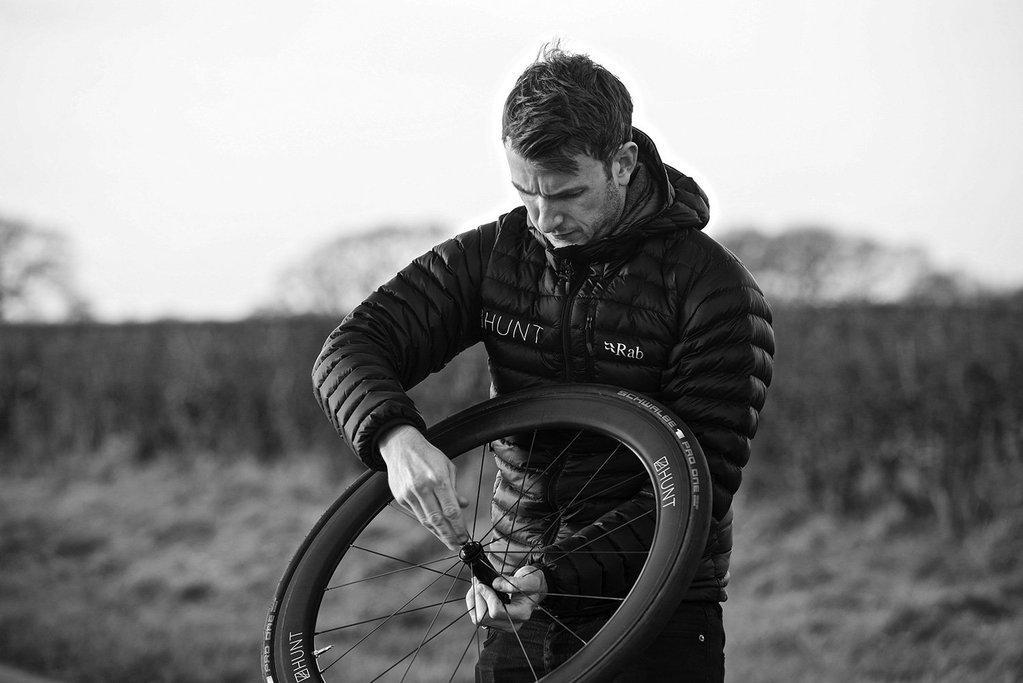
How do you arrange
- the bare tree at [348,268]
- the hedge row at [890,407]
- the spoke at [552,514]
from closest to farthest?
the spoke at [552,514], the hedge row at [890,407], the bare tree at [348,268]

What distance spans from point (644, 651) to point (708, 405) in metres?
0.60

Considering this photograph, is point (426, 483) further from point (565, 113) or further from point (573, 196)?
point (565, 113)

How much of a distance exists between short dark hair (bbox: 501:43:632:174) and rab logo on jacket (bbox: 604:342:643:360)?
434mm

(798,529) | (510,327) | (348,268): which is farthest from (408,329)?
(348,268)

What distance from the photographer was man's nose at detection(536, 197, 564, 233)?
8.74ft

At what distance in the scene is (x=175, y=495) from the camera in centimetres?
1166

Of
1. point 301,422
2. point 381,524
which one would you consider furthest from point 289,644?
point 301,422

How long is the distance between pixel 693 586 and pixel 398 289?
1069mm

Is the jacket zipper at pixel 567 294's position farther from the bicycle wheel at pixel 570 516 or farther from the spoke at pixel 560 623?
the spoke at pixel 560 623

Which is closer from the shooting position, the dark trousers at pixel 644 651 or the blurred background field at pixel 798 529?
the dark trousers at pixel 644 651

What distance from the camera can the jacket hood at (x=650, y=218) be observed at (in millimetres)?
2752

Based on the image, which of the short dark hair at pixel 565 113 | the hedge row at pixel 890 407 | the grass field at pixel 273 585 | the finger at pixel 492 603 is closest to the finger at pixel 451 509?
the finger at pixel 492 603

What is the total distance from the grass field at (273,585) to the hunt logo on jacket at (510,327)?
437cm

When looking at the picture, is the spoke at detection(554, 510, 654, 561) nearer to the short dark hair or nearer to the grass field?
the short dark hair
